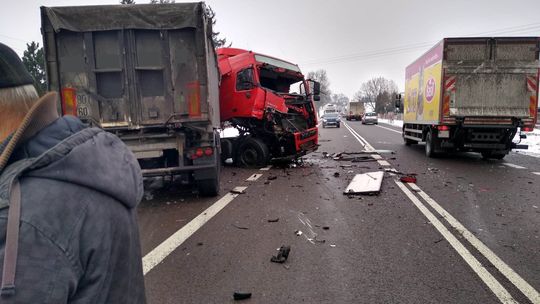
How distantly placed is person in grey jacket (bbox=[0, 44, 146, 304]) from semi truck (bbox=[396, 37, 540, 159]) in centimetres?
1211

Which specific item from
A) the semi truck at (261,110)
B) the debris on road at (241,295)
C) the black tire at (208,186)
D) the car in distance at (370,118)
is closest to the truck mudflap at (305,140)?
the semi truck at (261,110)

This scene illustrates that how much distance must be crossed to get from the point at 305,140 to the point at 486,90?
5819 millimetres

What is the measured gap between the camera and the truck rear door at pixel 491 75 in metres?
11.2

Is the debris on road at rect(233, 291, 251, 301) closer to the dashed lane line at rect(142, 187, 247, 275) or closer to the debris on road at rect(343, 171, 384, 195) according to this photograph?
the dashed lane line at rect(142, 187, 247, 275)

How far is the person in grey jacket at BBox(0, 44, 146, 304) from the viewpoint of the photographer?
96cm

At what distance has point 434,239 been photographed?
478cm

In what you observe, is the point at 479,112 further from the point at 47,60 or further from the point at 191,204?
the point at 47,60

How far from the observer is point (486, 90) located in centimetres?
1151

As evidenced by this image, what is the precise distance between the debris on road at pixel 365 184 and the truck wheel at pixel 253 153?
2.88m

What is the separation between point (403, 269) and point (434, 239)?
1.17 metres

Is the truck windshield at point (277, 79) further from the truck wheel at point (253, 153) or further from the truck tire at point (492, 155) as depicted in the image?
the truck tire at point (492, 155)

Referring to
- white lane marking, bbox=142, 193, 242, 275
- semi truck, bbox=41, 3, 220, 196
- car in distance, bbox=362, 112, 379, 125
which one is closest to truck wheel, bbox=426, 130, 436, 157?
white lane marking, bbox=142, 193, 242, 275

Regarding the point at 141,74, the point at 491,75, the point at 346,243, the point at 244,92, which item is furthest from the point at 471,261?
the point at 491,75

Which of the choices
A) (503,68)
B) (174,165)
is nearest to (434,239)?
(174,165)
